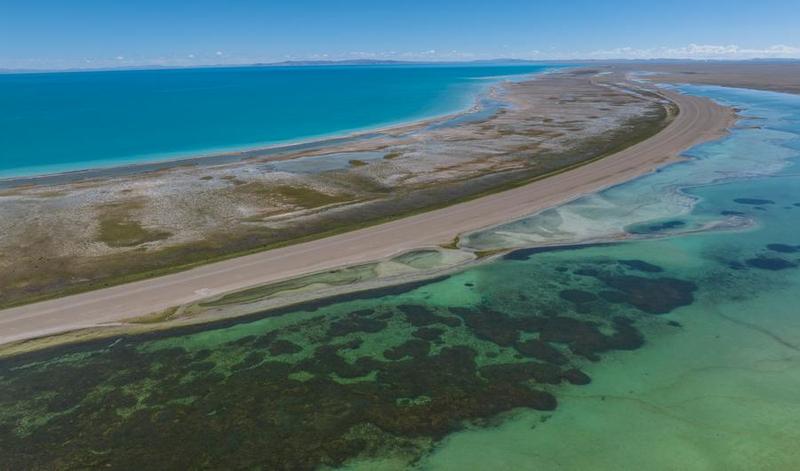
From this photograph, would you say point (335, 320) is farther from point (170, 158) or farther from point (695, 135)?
point (695, 135)

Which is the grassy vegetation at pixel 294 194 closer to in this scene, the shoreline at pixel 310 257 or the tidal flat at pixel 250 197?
the tidal flat at pixel 250 197

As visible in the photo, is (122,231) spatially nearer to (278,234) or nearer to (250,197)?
(250,197)

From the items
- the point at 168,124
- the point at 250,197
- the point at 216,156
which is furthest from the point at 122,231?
the point at 168,124

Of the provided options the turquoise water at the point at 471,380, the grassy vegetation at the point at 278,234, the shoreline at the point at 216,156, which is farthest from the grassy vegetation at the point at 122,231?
the shoreline at the point at 216,156

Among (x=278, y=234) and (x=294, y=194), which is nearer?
(x=278, y=234)

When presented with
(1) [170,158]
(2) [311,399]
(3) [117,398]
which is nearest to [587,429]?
(2) [311,399]

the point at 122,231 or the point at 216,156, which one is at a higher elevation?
the point at 216,156
